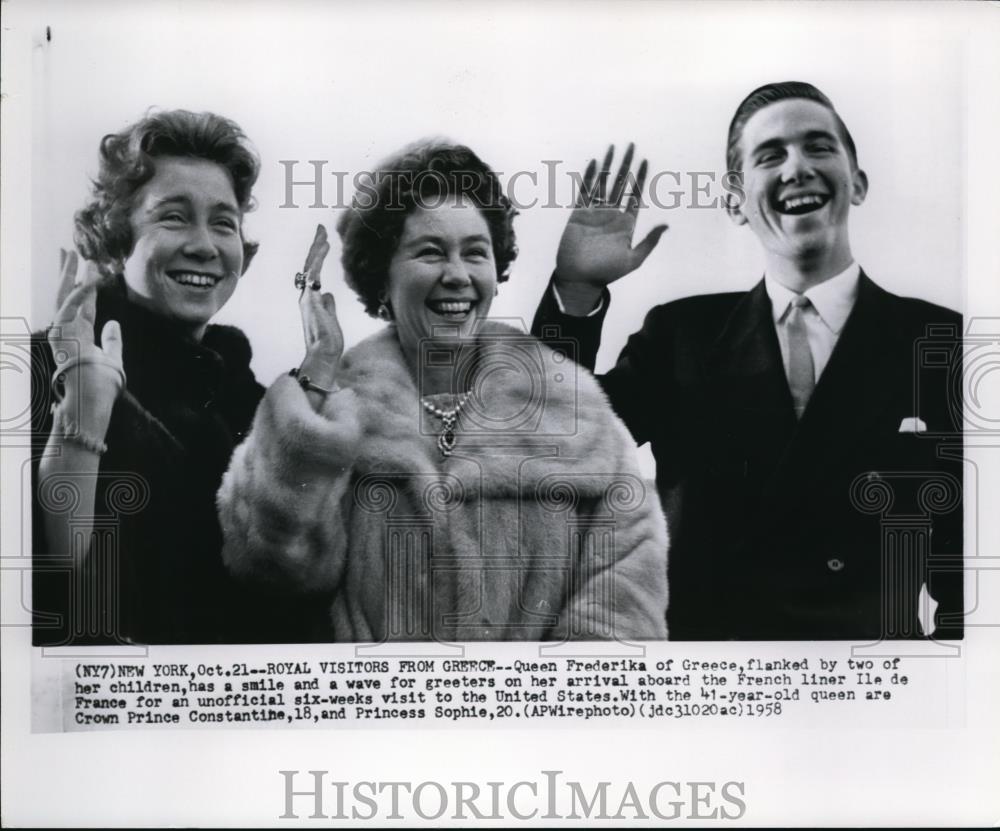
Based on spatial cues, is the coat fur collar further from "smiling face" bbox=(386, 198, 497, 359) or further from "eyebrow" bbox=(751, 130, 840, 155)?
"eyebrow" bbox=(751, 130, 840, 155)

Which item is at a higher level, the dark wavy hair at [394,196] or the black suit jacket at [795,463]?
the dark wavy hair at [394,196]

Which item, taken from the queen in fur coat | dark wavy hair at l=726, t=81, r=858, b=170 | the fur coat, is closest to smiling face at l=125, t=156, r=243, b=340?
the queen in fur coat

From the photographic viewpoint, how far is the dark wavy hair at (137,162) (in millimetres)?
2980

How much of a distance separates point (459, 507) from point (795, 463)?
0.90 m

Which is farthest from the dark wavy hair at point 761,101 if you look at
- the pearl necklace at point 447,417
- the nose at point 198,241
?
the nose at point 198,241

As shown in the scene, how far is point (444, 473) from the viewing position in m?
2.98

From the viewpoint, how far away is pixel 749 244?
3045mm

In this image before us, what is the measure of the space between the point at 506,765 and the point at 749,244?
1.54 metres

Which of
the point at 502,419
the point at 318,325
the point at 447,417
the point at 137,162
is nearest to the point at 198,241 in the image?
the point at 137,162

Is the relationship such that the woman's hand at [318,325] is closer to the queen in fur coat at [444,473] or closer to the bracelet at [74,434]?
the queen in fur coat at [444,473]

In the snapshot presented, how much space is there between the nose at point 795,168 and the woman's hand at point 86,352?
5.98 feet

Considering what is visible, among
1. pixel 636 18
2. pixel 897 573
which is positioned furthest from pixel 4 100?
pixel 897 573

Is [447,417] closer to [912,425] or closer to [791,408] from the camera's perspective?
[791,408]

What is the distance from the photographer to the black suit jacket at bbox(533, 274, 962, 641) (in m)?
3.01
